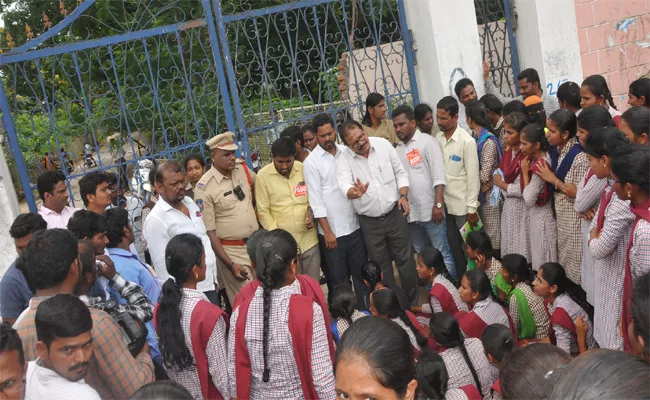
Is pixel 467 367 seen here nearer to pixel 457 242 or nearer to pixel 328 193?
pixel 328 193

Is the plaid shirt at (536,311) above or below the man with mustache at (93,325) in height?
below

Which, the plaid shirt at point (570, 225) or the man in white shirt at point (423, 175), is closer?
the plaid shirt at point (570, 225)

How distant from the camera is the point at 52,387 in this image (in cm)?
233

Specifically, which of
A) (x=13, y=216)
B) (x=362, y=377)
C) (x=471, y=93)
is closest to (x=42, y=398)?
(x=362, y=377)

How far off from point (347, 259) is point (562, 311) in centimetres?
194

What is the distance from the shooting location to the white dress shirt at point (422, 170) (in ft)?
17.7

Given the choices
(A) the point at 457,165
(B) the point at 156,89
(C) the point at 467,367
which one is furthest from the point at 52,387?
(A) the point at 457,165

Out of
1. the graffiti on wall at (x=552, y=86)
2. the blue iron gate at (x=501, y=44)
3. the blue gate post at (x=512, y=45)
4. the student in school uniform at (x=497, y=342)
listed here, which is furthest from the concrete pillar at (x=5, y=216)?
the graffiti on wall at (x=552, y=86)

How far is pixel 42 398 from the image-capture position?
2.34 meters

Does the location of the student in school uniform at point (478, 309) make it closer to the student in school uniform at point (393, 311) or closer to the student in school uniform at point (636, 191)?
the student in school uniform at point (393, 311)

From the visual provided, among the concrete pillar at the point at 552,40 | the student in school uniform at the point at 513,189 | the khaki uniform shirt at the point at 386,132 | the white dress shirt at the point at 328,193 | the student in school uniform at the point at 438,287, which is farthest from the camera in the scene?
the concrete pillar at the point at 552,40

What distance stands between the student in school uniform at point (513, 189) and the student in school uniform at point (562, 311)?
0.74 meters

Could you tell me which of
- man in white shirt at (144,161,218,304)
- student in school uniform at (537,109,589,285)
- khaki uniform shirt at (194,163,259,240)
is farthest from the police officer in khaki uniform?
student in school uniform at (537,109,589,285)

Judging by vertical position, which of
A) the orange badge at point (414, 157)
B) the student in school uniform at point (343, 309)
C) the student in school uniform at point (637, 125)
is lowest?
the student in school uniform at point (343, 309)
